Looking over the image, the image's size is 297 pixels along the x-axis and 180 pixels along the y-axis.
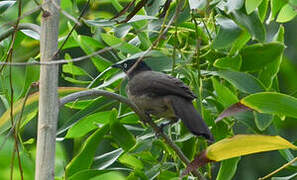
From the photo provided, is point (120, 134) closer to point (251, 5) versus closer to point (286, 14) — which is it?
point (251, 5)

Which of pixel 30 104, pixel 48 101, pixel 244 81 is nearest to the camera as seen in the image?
pixel 48 101

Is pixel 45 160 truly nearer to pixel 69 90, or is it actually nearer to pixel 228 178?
pixel 69 90

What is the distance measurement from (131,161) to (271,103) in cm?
54

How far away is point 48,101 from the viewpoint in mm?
1543

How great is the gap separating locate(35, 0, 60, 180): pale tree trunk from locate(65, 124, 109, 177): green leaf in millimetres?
580

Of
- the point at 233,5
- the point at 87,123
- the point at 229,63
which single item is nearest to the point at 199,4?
the point at 233,5

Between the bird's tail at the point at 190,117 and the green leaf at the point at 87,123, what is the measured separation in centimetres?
24

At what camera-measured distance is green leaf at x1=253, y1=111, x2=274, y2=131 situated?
1.98 meters

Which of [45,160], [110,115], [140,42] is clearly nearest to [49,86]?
[45,160]

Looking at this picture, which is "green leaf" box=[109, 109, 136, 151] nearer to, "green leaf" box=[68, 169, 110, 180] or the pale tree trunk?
"green leaf" box=[68, 169, 110, 180]

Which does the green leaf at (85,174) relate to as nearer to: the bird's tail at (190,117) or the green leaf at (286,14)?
the bird's tail at (190,117)

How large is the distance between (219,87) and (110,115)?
0.34 m

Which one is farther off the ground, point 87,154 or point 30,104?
point 30,104

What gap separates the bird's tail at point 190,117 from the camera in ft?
6.33
